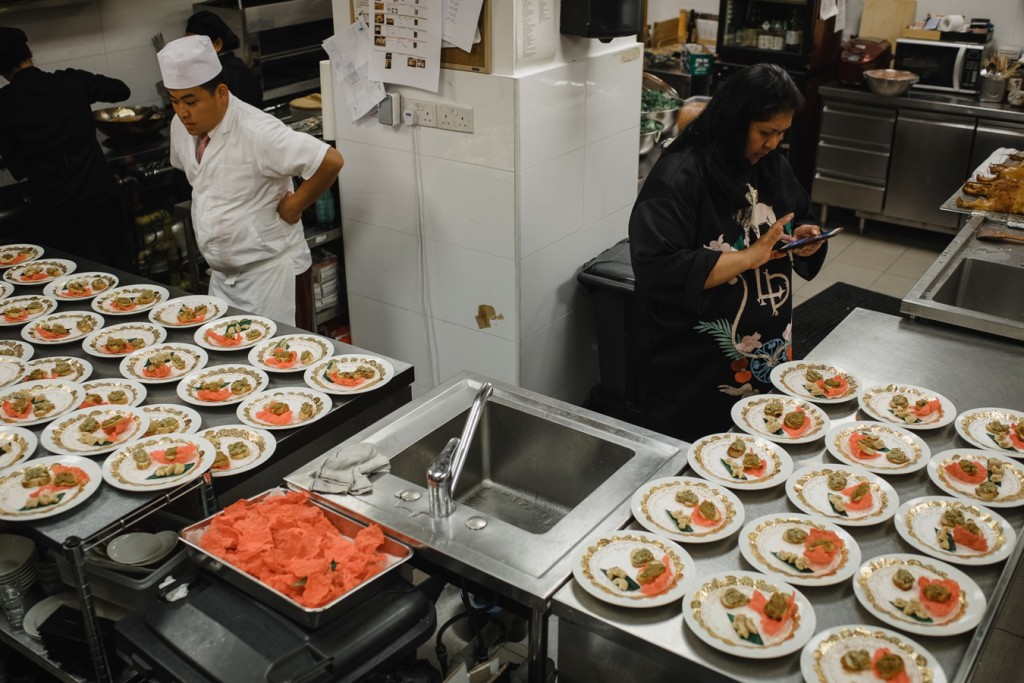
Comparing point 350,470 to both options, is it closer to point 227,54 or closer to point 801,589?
point 801,589

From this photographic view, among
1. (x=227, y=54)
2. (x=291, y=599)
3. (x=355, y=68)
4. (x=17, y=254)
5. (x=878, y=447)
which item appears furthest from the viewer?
(x=227, y=54)

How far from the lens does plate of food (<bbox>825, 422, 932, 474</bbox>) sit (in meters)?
2.22

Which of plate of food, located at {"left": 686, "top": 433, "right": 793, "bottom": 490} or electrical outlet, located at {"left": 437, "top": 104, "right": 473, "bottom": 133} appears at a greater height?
electrical outlet, located at {"left": 437, "top": 104, "right": 473, "bottom": 133}

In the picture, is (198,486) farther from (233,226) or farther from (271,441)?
(233,226)

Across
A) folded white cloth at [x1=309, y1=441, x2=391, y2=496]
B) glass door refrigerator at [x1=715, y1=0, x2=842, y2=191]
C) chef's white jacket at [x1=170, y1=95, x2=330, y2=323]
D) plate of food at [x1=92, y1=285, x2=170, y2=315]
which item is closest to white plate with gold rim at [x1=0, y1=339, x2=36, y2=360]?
plate of food at [x1=92, y1=285, x2=170, y2=315]

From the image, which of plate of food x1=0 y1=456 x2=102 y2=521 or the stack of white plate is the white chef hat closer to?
plate of food x1=0 y1=456 x2=102 y2=521

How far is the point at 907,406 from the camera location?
2467 mm

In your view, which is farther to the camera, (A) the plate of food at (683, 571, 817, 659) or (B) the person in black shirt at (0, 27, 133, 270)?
(B) the person in black shirt at (0, 27, 133, 270)

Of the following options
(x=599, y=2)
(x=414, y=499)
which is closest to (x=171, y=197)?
(x=599, y=2)

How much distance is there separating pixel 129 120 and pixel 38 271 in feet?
5.41

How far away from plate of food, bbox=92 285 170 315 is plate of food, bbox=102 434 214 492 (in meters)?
0.87

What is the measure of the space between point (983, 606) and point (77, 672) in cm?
204

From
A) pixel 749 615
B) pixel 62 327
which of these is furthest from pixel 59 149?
pixel 749 615

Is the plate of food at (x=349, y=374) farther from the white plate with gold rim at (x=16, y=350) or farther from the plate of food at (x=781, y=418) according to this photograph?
the plate of food at (x=781, y=418)
